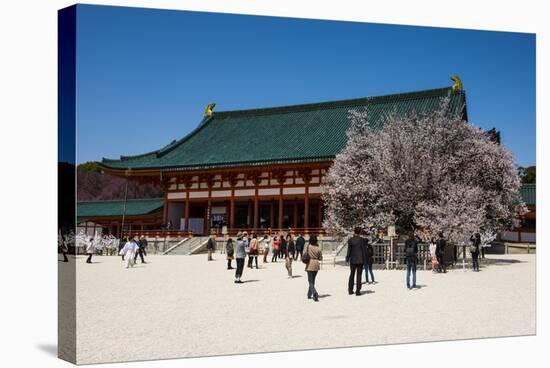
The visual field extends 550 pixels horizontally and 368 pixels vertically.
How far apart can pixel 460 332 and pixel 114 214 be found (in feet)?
86.8

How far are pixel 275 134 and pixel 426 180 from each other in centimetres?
1590

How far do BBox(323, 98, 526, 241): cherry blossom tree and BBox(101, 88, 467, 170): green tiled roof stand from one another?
747cm

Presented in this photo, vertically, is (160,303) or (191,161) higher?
(191,161)

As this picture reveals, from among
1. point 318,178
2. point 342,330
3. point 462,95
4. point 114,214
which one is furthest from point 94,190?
point 342,330

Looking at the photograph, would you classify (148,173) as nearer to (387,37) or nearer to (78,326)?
(387,37)

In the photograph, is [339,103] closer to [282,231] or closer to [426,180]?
[282,231]

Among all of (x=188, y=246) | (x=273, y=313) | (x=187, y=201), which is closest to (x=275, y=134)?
(x=187, y=201)

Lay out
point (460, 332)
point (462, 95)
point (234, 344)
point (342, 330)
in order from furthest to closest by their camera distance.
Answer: point (462, 95) → point (460, 332) → point (342, 330) → point (234, 344)

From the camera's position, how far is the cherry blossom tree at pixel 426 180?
20750 millimetres

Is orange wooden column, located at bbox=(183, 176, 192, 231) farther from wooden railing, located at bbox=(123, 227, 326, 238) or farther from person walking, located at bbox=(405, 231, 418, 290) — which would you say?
person walking, located at bbox=(405, 231, 418, 290)

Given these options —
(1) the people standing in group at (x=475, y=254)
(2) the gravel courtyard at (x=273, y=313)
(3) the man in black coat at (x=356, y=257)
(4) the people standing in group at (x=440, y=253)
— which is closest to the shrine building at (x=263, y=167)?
(1) the people standing in group at (x=475, y=254)

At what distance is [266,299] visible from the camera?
14.1m

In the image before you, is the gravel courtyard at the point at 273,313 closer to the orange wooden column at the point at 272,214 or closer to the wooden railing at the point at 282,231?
the wooden railing at the point at 282,231

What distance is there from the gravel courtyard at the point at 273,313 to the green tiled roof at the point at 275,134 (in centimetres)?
1469
